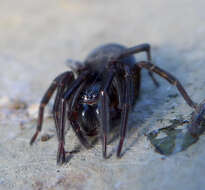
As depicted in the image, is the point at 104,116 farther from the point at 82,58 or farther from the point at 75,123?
the point at 82,58

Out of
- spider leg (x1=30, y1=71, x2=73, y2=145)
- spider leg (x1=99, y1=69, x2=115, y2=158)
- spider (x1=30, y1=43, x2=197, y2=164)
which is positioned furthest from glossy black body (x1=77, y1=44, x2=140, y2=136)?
spider leg (x1=30, y1=71, x2=73, y2=145)

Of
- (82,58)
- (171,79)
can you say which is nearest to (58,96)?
(171,79)

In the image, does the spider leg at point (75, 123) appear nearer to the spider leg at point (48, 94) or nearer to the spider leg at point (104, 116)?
the spider leg at point (104, 116)

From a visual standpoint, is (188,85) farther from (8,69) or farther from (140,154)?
(8,69)

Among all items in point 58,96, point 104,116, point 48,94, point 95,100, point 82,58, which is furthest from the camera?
point 82,58

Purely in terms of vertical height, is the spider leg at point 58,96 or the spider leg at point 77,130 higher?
the spider leg at point 58,96

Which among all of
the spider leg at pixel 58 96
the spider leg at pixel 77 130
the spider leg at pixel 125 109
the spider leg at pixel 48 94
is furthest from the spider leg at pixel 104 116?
the spider leg at pixel 48 94

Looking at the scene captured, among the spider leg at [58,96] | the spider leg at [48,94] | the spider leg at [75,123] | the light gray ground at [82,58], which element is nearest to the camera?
the light gray ground at [82,58]

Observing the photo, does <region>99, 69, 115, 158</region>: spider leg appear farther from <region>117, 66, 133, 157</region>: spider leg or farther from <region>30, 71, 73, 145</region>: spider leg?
<region>30, 71, 73, 145</region>: spider leg

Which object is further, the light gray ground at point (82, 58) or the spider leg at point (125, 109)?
the spider leg at point (125, 109)
